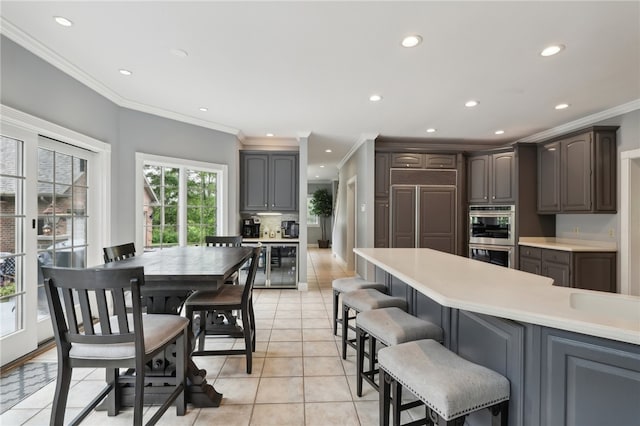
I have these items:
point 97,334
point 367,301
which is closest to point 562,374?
point 367,301

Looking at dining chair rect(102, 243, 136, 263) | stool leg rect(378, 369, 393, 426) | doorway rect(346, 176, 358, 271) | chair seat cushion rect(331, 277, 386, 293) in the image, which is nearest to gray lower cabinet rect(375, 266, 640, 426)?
stool leg rect(378, 369, 393, 426)

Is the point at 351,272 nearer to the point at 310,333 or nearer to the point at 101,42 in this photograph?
the point at 310,333

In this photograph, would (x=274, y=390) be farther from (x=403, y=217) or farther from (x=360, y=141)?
(x=360, y=141)

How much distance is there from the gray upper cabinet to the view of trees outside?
606mm

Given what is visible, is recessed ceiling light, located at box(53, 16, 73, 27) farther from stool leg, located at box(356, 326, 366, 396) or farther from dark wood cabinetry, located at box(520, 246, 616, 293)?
dark wood cabinetry, located at box(520, 246, 616, 293)

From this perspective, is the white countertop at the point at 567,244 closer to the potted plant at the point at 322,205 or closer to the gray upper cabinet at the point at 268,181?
the gray upper cabinet at the point at 268,181

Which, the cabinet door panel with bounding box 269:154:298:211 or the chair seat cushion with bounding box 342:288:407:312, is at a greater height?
the cabinet door panel with bounding box 269:154:298:211

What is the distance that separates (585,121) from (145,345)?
5.66 meters

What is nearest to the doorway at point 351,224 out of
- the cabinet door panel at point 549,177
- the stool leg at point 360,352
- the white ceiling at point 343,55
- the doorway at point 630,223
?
the white ceiling at point 343,55

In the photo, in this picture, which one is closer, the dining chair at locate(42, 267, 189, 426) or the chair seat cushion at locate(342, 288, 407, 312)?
the dining chair at locate(42, 267, 189, 426)

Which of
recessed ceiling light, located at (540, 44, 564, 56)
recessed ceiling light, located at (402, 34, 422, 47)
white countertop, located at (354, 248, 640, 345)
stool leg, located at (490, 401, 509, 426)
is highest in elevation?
recessed ceiling light, located at (402, 34, 422, 47)

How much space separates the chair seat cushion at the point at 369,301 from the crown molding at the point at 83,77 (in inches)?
129

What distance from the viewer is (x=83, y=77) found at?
2936 mm

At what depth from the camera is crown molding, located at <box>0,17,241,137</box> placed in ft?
7.28
